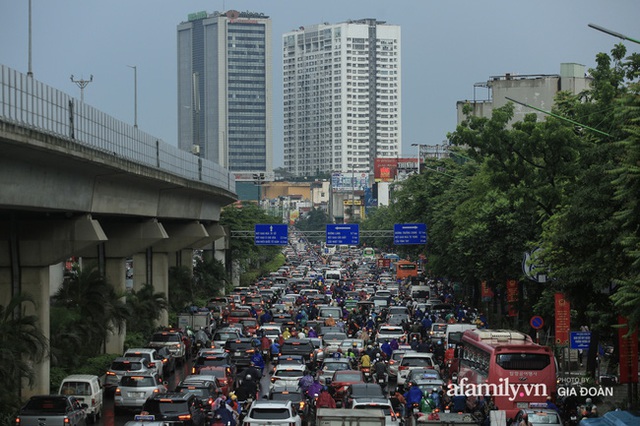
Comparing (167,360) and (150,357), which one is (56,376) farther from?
(167,360)

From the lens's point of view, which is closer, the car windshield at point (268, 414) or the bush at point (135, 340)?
the car windshield at point (268, 414)

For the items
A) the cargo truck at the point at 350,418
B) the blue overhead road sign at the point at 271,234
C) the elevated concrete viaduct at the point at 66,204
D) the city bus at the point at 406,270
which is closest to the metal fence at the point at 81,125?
the elevated concrete viaduct at the point at 66,204

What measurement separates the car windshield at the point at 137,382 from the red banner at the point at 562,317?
11.7m

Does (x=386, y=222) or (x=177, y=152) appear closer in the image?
(x=177, y=152)

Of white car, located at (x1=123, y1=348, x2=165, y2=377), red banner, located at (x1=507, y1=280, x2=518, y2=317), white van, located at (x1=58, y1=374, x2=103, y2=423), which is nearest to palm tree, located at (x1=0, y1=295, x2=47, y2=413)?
white van, located at (x1=58, y1=374, x2=103, y2=423)

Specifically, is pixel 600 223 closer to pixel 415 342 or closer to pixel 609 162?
pixel 609 162

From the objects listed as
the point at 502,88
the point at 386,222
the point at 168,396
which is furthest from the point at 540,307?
the point at 386,222

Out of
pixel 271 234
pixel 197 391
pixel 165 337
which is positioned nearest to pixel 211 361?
pixel 197 391

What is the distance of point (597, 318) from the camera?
110 feet

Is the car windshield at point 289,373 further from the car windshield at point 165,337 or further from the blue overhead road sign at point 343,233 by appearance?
the blue overhead road sign at point 343,233

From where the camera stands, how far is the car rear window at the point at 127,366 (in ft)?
115

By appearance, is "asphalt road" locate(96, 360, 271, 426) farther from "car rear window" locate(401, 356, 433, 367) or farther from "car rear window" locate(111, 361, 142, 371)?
"car rear window" locate(401, 356, 433, 367)

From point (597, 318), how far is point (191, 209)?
33.2 m

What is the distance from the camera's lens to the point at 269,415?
80.0 ft
